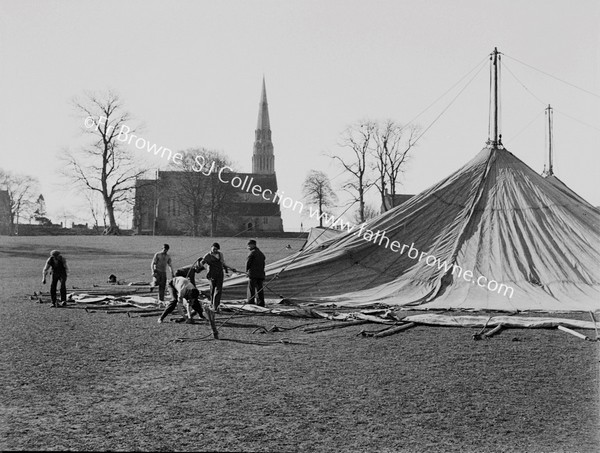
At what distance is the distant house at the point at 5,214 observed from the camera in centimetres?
3924

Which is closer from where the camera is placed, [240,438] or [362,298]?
[240,438]

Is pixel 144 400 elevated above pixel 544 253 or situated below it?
below

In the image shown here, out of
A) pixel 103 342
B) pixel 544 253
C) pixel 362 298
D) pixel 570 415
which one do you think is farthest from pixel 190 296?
pixel 544 253

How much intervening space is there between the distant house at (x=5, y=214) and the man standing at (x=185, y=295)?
97.0 feet

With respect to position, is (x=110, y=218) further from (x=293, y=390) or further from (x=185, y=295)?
(x=293, y=390)

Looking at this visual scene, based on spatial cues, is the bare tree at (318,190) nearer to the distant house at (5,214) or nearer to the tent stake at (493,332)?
the distant house at (5,214)

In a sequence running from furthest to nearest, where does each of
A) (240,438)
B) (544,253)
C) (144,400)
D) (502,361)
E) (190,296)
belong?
(544,253)
(190,296)
(502,361)
(144,400)
(240,438)

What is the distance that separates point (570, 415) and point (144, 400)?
4.16 m

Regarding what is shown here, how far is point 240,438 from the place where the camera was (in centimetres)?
527

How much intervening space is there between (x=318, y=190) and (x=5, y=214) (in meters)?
29.6

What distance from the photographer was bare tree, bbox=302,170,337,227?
63625 millimetres

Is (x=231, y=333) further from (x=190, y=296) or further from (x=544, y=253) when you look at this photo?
(x=544, y=253)

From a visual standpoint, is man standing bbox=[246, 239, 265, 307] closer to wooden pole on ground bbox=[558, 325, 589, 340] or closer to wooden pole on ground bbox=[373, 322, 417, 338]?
wooden pole on ground bbox=[373, 322, 417, 338]

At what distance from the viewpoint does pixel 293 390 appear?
6871 millimetres
